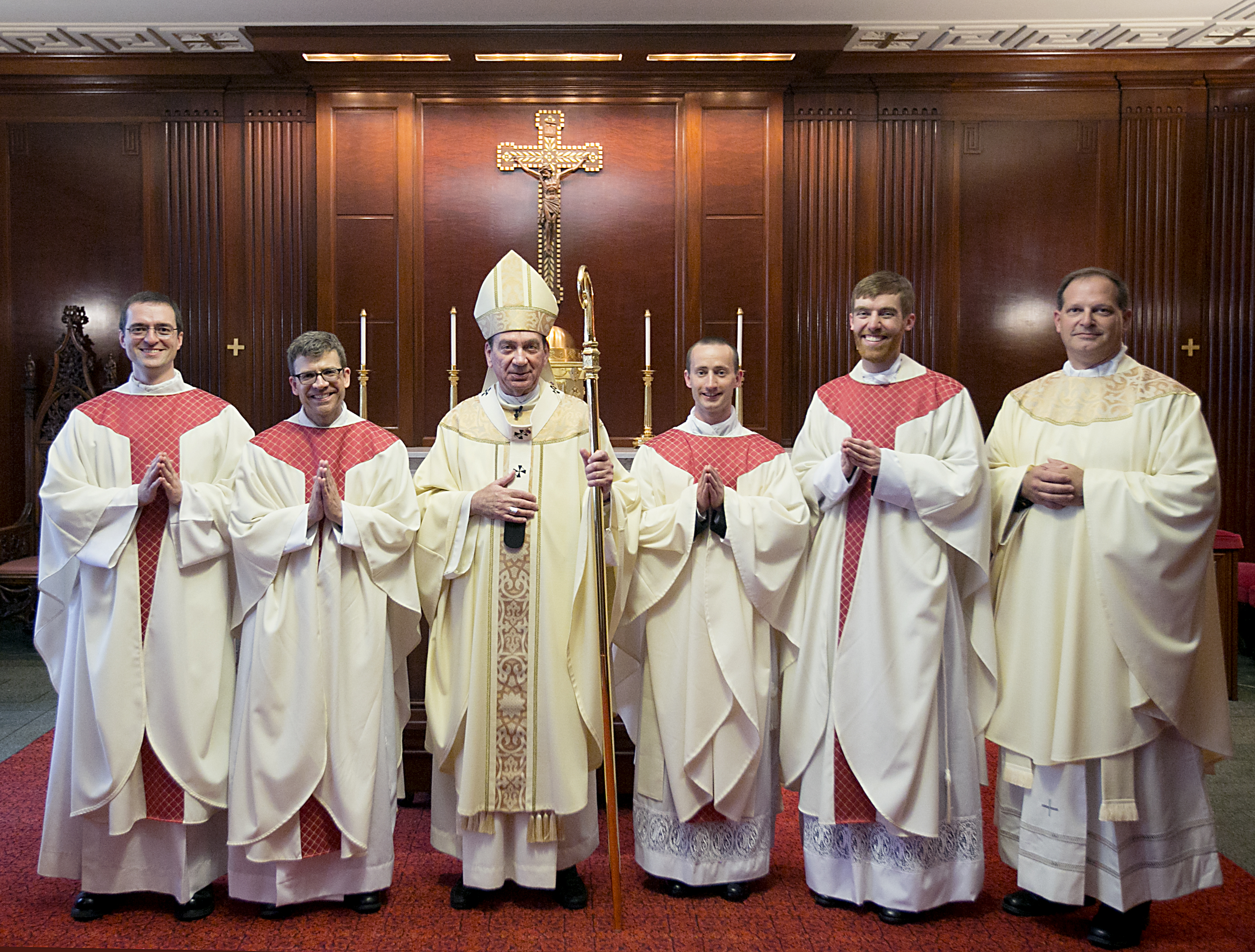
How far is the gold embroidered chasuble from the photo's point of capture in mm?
3283

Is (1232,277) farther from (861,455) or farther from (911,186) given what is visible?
(861,455)

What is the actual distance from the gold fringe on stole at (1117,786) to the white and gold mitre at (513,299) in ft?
8.09

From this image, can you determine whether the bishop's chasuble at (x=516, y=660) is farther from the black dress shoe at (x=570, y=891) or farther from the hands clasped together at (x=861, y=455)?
the hands clasped together at (x=861, y=455)

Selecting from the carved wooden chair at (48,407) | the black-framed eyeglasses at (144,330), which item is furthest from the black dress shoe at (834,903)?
the carved wooden chair at (48,407)

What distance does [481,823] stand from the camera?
3.48m

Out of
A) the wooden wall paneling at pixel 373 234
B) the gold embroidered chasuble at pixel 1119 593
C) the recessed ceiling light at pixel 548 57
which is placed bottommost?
the gold embroidered chasuble at pixel 1119 593

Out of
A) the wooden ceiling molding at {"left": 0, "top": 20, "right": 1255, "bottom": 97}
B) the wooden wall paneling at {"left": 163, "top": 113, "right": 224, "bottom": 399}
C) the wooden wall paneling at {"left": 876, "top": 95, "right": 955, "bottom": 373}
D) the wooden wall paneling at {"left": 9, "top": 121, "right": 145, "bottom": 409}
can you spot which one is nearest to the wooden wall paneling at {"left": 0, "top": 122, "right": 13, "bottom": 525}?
the wooden wall paneling at {"left": 9, "top": 121, "right": 145, "bottom": 409}

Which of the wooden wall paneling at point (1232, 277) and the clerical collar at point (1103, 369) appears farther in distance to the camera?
the wooden wall paneling at point (1232, 277)

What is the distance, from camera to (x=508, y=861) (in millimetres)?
3566

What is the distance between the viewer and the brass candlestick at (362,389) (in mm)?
7129

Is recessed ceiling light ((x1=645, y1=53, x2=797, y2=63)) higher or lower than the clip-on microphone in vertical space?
higher

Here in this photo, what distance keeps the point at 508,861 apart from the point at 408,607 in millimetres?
983

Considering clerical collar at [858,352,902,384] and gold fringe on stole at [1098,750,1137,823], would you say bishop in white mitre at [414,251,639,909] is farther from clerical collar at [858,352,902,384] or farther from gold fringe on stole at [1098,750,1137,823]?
gold fringe on stole at [1098,750,1137,823]

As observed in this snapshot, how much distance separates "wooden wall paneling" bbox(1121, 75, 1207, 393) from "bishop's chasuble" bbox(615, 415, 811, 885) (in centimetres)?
586
